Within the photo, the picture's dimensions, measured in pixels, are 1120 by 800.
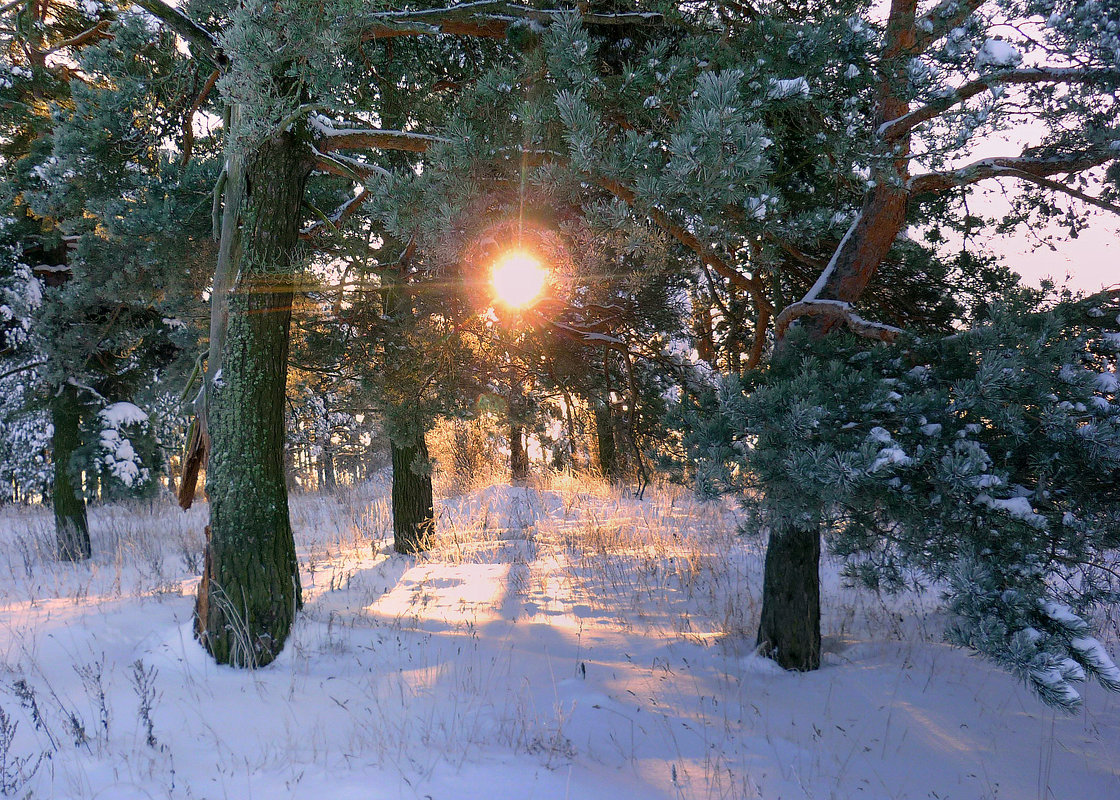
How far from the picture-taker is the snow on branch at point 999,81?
11.3 ft

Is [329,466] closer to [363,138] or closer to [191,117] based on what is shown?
[191,117]

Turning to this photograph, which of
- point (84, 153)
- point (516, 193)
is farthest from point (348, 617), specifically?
point (84, 153)

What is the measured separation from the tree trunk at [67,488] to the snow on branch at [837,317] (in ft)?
33.6

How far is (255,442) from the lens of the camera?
471 cm

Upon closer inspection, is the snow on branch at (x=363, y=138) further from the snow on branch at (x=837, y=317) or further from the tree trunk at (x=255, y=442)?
the snow on branch at (x=837, y=317)

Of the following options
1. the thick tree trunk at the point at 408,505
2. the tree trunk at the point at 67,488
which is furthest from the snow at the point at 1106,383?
the tree trunk at the point at 67,488

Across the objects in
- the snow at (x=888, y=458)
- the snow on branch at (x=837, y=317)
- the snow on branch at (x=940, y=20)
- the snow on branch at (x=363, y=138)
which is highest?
the snow on branch at (x=940, y=20)

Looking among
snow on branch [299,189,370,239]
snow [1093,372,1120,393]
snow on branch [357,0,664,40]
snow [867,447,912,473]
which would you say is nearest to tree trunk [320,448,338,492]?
snow on branch [299,189,370,239]

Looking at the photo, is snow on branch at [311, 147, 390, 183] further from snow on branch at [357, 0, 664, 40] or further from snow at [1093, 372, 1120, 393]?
snow at [1093, 372, 1120, 393]

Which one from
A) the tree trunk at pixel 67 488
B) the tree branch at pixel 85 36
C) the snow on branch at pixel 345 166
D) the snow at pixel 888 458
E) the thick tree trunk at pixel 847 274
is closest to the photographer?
the snow at pixel 888 458

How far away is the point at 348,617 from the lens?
5.50 m

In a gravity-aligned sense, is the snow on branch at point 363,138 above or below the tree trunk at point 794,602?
above

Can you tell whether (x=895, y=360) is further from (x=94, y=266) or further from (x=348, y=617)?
(x=94, y=266)

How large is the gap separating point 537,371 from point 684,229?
391 centimetres
